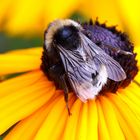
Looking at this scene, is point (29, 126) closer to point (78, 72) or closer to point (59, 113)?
point (59, 113)

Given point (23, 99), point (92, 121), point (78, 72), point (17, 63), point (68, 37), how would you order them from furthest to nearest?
1. point (17, 63)
2. point (23, 99)
3. point (92, 121)
4. point (68, 37)
5. point (78, 72)

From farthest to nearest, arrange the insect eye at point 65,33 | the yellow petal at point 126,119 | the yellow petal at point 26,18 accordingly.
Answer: the yellow petal at point 26,18 < the yellow petal at point 126,119 < the insect eye at point 65,33

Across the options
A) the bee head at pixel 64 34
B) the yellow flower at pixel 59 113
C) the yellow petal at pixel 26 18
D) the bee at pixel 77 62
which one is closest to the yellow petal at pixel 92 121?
the yellow flower at pixel 59 113

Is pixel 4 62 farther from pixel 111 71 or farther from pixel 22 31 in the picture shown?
pixel 111 71

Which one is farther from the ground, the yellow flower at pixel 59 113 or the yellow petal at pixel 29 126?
the yellow flower at pixel 59 113

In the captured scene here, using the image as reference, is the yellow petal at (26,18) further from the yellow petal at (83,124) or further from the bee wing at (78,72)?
the bee wing at (78,72)

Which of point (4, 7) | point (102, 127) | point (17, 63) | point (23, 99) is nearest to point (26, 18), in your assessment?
point (4, 7)

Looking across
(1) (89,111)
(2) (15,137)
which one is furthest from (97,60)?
(2) (15,137)

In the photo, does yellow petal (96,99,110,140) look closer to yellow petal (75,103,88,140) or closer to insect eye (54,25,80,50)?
yellow petal (75,103,88,140)
